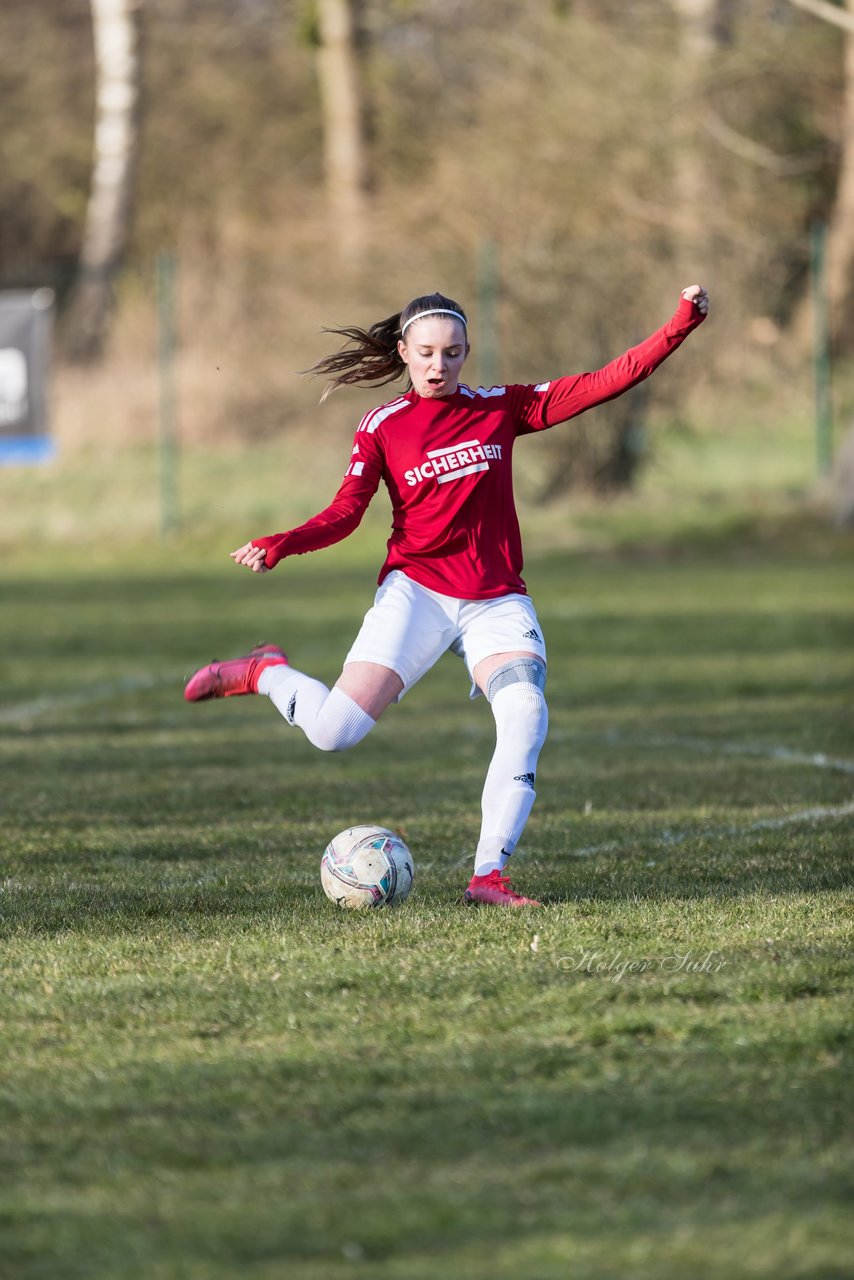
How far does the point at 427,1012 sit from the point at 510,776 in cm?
137

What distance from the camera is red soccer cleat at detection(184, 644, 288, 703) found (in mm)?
6250

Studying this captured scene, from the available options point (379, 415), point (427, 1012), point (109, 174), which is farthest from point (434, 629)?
point (109, 174)

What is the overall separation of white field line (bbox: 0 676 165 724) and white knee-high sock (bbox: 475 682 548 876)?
15.3 ft

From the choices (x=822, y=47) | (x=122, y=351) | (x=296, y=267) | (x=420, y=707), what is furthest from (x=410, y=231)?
(x=420, y=707)

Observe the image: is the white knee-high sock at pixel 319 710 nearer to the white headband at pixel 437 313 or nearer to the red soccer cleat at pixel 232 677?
the red soccer cleat at pixel 232 677

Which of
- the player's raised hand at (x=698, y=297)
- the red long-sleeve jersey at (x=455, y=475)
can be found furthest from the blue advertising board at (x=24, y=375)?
the player's raised hand at (x=698, y=297)

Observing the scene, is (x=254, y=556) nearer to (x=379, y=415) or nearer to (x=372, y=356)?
(x=379, y=415)

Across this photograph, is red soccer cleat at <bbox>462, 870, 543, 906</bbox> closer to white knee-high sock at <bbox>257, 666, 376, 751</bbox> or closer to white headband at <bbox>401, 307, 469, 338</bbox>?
white knee-high sock at <bbox>257, 666, 376, 751</bbox>

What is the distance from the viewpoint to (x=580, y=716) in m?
9.74

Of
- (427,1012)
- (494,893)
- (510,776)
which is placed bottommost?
(427,1012)

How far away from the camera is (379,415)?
19.5ft

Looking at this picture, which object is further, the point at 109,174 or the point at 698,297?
the point at 109,174

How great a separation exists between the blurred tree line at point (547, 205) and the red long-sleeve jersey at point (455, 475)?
36.9 feet

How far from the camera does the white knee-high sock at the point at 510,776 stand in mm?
→ 5508
